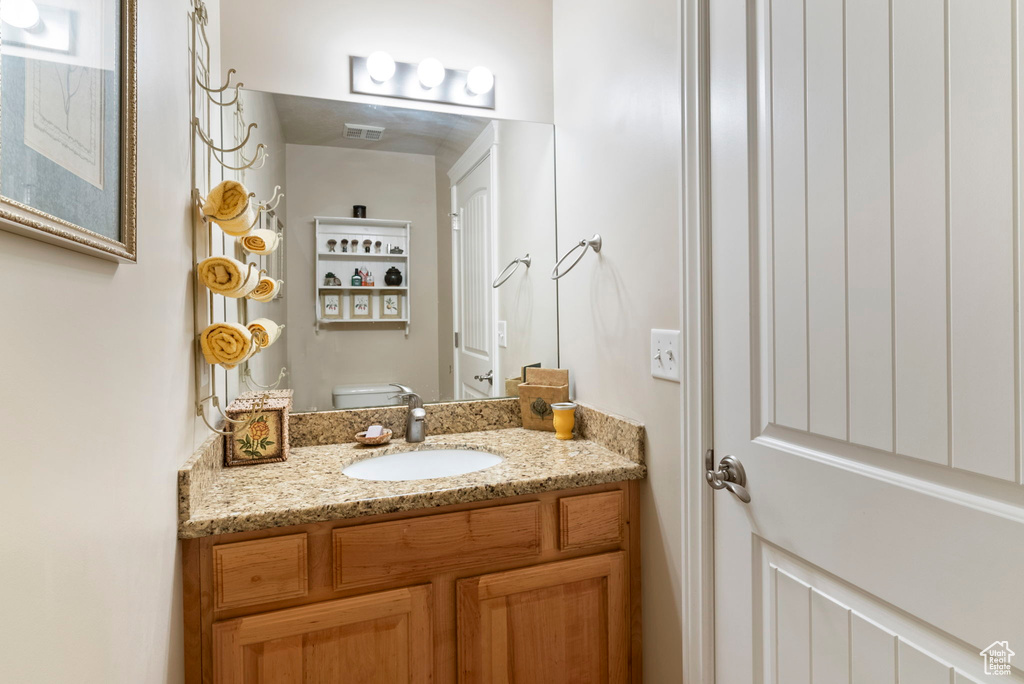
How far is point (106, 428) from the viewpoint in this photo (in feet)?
2.10

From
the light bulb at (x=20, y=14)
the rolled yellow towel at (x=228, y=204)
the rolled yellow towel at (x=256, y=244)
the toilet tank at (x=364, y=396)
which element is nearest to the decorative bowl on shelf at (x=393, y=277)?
the toilet tank at (x=364, y=396)

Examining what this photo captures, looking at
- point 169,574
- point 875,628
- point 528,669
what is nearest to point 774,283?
point 875,628

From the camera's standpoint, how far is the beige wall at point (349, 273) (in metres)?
1.65

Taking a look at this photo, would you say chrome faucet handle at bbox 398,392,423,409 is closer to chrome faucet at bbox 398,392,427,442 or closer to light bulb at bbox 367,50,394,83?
chrome faucet at bbox 398,392,427,442

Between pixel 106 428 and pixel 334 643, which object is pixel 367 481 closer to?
pixel 334 643

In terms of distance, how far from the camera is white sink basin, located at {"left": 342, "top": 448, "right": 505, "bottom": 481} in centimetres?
149

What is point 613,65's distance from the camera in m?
1.49

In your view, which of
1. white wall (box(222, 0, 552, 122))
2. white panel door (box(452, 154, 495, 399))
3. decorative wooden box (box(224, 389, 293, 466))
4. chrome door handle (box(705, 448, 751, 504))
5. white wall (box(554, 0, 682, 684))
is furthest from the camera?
white panel door (box(452, 154, 495, 399))

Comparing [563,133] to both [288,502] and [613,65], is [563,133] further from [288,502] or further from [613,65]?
[288,502]

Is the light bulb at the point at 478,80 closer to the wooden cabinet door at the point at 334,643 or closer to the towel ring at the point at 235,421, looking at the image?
the towel ring at the point at 235,421

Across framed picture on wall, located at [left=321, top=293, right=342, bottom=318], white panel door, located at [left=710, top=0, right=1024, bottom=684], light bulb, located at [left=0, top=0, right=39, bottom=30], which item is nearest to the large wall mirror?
framed picture on wall, located at [left=321, top=293, right=342, bottom=318]

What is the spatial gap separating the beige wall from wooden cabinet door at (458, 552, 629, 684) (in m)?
0.72

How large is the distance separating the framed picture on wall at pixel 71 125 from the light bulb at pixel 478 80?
1.26 metres

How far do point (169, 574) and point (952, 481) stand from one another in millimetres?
1243
